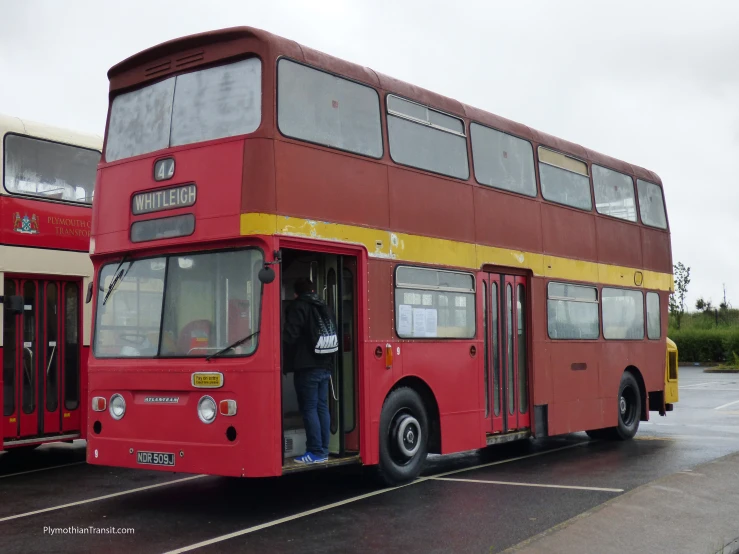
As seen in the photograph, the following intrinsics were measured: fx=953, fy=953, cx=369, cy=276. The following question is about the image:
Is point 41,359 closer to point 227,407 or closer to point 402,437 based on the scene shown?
point 227,407

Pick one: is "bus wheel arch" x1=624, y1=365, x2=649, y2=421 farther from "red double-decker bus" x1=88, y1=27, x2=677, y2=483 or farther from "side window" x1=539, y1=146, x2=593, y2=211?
"red double-decker bus" x1=88, y1=27, x2=677, y2=483

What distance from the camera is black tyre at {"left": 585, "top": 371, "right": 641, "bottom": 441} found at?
15.0 meters

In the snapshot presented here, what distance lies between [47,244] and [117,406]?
4.02 meters

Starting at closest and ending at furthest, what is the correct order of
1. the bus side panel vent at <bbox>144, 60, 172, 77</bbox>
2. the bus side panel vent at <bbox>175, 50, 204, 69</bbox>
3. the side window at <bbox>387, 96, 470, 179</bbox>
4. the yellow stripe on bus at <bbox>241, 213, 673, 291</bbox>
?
1. the yellow stripe on bus at <bbox>241, 213, 673, 291</bbox>
2. the bus side panel vent at <bbox>175, 50, 204, 69</bbox>
3. the bus side panel vent at <bbox>144, 60, 172, 77</bbox>
4. the side window at <bbox>387, 96, 470, 179</bbox>

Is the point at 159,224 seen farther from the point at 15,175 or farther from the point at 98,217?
the point at 15,175

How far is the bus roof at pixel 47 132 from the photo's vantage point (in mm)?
12322

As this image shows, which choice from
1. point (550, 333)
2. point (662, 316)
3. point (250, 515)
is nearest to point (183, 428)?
point (250, 515)

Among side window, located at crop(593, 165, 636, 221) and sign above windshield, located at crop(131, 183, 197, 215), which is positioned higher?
side window, located at crop(593, 165, 636, 221)

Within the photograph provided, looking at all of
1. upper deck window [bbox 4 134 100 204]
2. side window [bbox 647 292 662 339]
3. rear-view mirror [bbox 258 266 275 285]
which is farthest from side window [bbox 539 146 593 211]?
upper deck window [bbox 4 134 100 204]

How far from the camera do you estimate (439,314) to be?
1099 centimetres

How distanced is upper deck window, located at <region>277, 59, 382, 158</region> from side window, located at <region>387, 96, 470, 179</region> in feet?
1.01

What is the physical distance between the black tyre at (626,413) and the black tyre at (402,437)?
5.45 meters

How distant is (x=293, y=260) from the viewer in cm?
998

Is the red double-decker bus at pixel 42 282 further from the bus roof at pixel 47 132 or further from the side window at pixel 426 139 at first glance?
the side window at pixel 426 139
